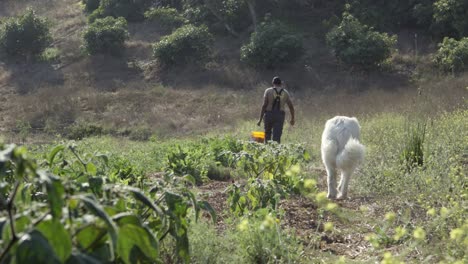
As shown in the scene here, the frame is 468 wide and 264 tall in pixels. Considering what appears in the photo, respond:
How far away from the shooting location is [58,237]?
2.51 meters

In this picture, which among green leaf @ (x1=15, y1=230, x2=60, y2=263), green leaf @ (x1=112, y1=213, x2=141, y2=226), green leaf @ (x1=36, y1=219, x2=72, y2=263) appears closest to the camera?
green leaf @ (x1=15, y1=230, x2=60, y2=263)

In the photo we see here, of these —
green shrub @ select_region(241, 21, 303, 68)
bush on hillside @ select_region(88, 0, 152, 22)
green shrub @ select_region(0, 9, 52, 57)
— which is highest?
bush on hillside @ select_region(88, 0, 152, 22)

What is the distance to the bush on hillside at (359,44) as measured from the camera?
88.8ft

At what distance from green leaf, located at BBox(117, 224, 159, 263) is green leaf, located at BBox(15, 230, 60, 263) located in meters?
0.45

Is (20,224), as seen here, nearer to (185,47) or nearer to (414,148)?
(414,148)

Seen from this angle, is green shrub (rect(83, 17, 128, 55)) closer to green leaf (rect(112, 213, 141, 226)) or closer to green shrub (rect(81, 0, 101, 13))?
green shrub (rect(81, 0, 101, 13))

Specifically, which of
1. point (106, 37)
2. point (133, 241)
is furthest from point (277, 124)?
point (106, 37)

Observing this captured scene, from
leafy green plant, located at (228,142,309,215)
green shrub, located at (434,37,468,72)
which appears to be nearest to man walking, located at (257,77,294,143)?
leafy green plant, located at (228,142,309,215)

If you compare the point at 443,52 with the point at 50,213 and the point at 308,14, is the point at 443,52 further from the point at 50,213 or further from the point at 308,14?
the point at 50,213

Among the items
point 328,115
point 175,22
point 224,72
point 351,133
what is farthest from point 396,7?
point 351,133

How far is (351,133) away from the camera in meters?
8.83

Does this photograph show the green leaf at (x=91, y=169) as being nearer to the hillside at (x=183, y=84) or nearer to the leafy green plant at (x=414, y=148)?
the leafy green plant at (x=414, y=148)

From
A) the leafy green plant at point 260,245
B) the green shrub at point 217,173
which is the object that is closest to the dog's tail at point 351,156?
the green shrub at point 217,173

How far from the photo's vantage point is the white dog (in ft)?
27.2
